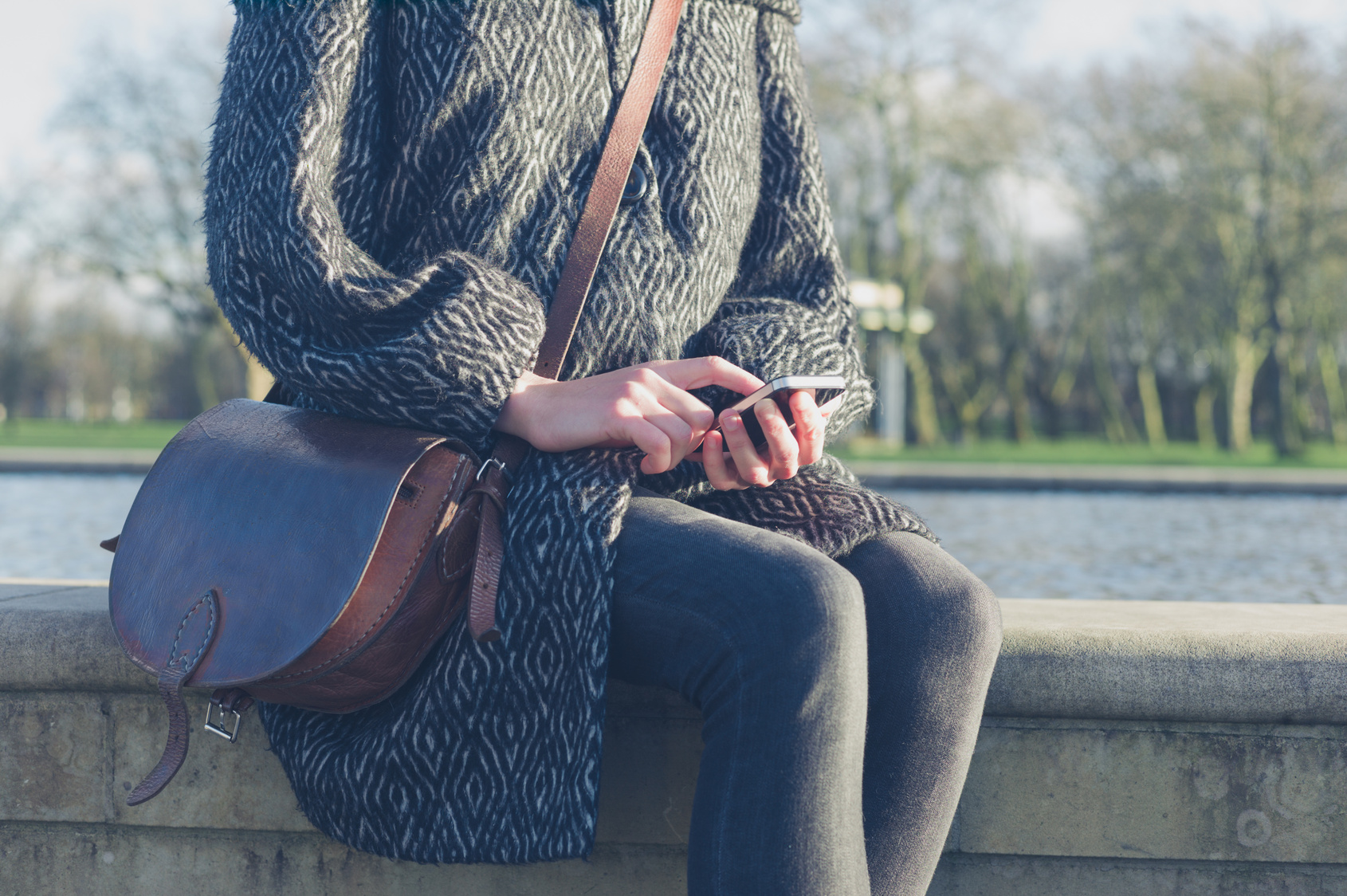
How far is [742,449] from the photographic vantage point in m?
1.36

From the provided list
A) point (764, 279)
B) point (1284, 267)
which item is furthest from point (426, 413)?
point (1284, 267)

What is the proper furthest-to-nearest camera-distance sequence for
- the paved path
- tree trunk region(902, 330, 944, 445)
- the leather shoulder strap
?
tree trunk region(902, 330, 944, 445), the paved path, the leather shoulder strap

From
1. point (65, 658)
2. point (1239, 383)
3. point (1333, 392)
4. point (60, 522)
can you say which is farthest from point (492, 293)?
point (1333, 392)

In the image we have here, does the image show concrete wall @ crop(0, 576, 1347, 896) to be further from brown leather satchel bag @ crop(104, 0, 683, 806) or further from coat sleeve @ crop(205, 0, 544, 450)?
coat sleeve @ crop(205, 0, 544, 450)

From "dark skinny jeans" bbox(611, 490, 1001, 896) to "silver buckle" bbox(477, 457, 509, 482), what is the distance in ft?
0.49

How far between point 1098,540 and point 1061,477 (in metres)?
5.88

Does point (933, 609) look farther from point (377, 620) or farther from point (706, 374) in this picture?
point (377, 620)

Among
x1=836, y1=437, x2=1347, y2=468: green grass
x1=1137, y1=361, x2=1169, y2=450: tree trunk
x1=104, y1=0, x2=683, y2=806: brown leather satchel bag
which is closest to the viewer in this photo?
x1=104, y1=0, x2=683, y2=806: brown leather satchel bag

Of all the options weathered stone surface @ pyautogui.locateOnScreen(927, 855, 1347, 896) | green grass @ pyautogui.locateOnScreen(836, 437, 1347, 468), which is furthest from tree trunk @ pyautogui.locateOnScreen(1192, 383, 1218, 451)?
weathered stone surface @ pyautogui.locateOnScreen(927, 855, 1347, 896)

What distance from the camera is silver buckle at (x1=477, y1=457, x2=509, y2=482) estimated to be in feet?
4.43

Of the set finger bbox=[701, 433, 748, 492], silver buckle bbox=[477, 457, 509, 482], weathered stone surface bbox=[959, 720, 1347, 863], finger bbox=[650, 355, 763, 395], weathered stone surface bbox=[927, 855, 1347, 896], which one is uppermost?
finger bbox=[650, 355, 763, 395]

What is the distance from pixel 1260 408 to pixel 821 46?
83.3ft

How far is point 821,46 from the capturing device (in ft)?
72.1

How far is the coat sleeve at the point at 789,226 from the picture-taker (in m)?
1.70
